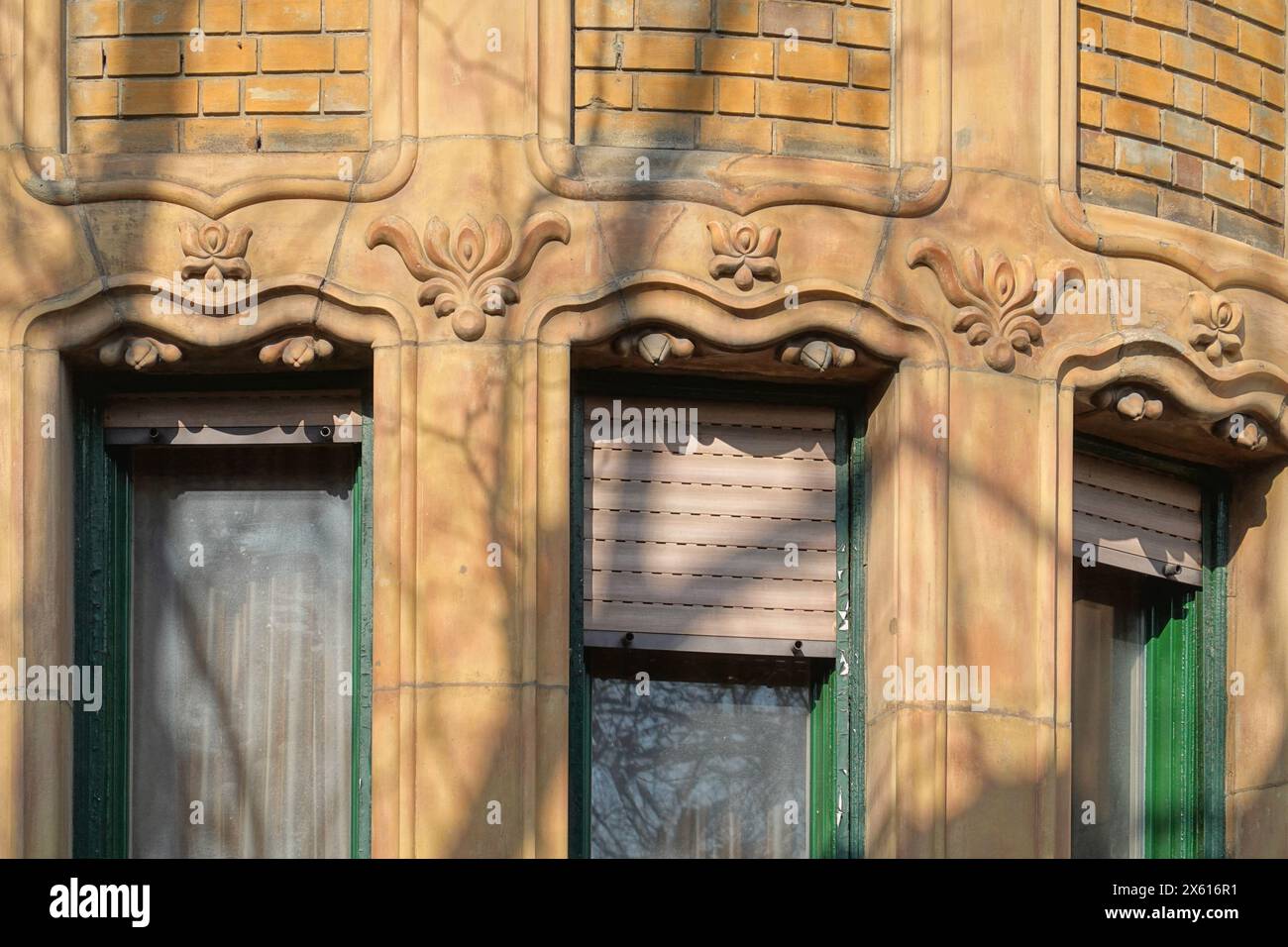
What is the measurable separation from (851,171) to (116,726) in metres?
4.53

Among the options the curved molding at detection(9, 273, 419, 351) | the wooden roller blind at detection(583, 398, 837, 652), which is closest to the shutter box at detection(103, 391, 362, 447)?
the curved molding at detection(9, 273, 419, 351)

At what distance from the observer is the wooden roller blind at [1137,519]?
66.5ft

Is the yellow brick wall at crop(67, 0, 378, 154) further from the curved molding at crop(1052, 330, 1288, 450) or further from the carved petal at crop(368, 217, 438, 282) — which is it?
the curved molding at crop(1052, 330, 1288, 450)

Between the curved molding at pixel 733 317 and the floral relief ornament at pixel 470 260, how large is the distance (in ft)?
0.72

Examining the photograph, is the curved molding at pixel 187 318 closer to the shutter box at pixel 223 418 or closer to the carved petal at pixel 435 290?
the carved petal at pixel 435 290

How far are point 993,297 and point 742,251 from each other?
4.27 feet

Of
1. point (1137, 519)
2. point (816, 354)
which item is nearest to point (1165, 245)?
point (1137, 519)

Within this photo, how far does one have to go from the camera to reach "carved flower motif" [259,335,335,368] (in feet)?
62.5

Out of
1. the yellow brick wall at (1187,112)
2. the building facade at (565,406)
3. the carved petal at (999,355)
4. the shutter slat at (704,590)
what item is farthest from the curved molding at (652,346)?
the yellow brick wall at (1187,112)

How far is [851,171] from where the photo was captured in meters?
19.3

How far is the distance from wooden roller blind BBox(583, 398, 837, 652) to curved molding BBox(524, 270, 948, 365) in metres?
0.54

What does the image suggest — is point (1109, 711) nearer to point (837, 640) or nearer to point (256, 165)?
point (837, 640)

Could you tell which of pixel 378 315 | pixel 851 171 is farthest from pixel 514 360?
pixel 851 171
